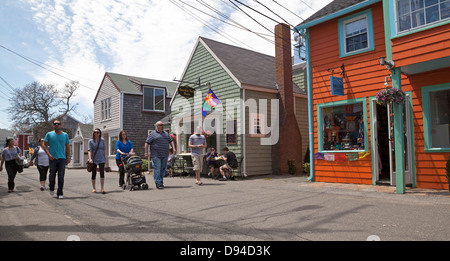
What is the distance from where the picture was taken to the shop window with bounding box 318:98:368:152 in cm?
1014

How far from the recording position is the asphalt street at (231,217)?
167 inches

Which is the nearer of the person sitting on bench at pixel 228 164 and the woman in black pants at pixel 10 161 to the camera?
the woman in black pants at pixel 10 161

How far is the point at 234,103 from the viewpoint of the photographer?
14180 mm

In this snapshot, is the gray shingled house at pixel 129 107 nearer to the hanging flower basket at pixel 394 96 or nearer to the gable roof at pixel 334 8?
the gable roof at pixel 334 8

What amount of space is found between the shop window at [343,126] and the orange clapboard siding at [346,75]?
9.2 inches

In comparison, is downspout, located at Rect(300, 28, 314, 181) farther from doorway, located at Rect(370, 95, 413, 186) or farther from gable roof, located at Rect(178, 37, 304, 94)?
gable roof, located at Rect(178, 37, 304, 94)

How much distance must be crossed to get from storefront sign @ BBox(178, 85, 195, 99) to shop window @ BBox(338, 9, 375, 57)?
809 cm

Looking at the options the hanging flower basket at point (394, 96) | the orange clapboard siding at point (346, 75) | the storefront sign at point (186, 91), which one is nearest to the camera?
the hanging flower basket at point (394, 96)

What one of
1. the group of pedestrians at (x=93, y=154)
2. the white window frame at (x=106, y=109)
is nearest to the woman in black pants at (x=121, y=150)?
the group of pedestrians at (x=93, y=154)

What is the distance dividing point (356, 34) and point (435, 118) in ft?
11.7

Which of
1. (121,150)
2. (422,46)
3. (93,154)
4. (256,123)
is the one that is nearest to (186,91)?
(256,123)
